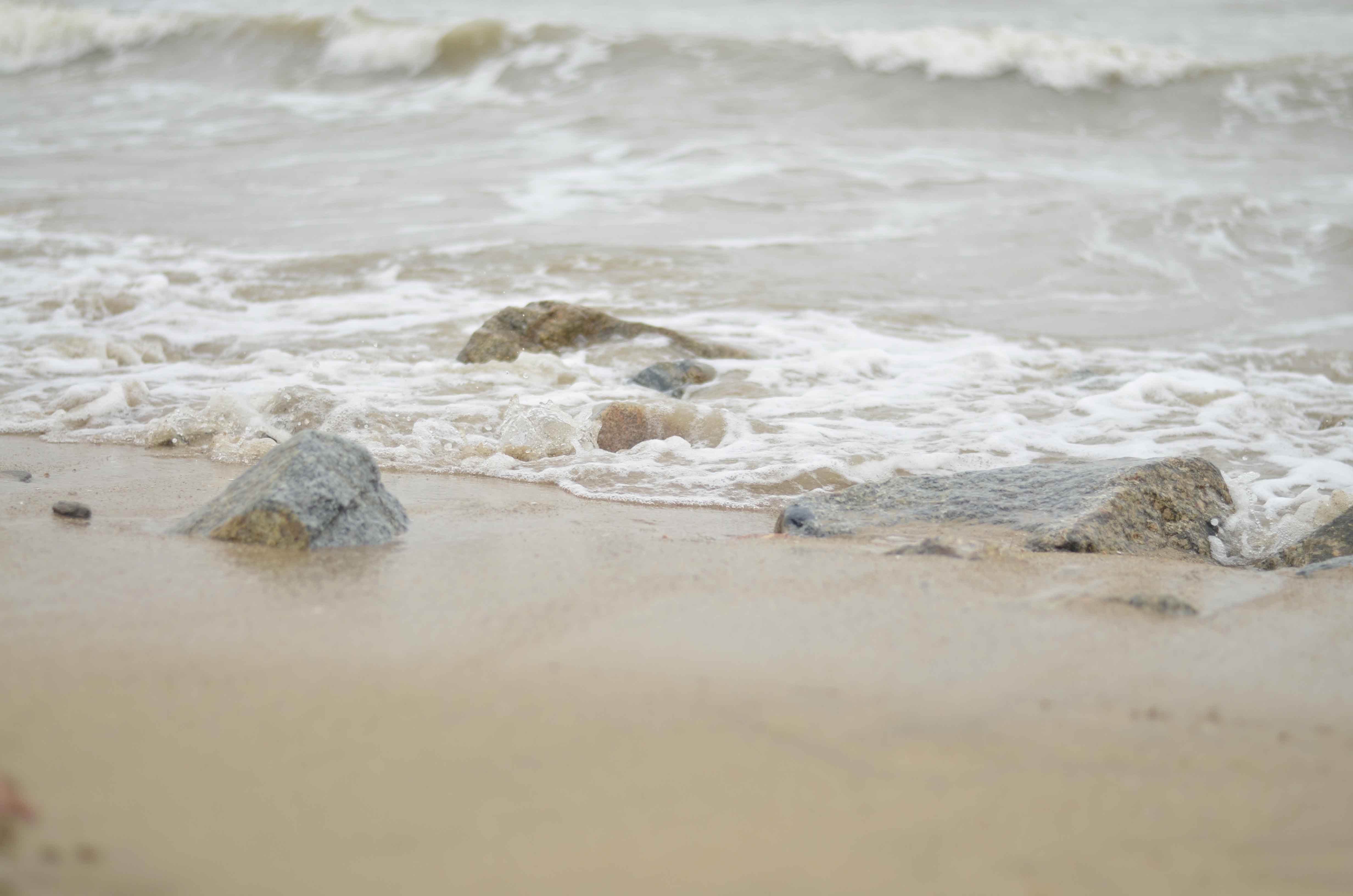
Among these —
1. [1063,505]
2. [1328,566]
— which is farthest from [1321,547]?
[1063,505]

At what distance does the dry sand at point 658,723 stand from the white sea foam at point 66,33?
1793 centimetres

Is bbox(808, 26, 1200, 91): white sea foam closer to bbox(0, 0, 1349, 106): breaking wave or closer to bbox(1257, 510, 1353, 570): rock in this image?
bbox(0, 0, 1349, 106): breaking wave

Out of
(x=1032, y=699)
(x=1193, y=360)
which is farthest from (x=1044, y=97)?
(x=1032, y=699)

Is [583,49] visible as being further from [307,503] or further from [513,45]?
[307,503]

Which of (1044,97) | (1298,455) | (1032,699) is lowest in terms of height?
(1298,455)

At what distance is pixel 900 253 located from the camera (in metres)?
6.74

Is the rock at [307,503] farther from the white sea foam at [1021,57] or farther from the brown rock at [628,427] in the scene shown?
the white sea foam at [1021,57]

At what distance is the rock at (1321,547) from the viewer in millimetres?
2705

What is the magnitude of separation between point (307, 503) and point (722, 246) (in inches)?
193

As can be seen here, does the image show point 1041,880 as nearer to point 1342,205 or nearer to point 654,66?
point 1342,205

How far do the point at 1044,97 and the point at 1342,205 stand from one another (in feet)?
16.5

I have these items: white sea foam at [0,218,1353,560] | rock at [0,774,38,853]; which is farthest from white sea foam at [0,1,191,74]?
rock at [0,774,38,853]

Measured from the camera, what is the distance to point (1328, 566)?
8.22 ft

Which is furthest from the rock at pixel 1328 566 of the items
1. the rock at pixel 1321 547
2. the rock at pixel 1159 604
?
the rock at pixel 1159 604
